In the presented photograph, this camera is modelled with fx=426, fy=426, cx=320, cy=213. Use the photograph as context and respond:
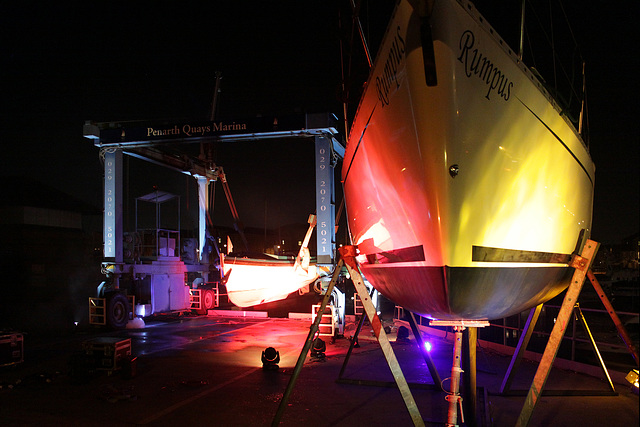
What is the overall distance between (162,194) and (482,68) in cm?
1645

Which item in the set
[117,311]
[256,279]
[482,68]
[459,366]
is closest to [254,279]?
[256,279]

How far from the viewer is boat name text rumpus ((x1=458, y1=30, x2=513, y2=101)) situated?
3135mm

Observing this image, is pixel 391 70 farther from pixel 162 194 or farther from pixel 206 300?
pixel 206 300

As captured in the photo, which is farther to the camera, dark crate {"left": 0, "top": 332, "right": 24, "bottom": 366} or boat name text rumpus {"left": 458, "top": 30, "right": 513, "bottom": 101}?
dark crate {"left": 0, "top": 332, "right": 24, "bottom": 366}

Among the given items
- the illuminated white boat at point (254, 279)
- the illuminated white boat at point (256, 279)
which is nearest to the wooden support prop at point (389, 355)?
the illuminated white boat at point (256, 279)

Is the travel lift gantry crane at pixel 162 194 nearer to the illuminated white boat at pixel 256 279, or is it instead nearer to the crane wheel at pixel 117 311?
the crane wheel at pixel 117 311

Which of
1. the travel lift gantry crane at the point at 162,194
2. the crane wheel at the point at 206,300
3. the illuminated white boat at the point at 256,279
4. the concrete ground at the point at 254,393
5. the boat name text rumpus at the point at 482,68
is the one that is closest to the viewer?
the boat name text rumpus at the point at 482,68

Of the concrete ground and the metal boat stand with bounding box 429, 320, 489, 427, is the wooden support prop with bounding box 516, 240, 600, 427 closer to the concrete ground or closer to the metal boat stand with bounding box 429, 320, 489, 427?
the metal boat stand with bounding box 429, 320, 489, 427

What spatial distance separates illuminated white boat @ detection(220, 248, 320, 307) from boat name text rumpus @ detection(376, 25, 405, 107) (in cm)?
1178

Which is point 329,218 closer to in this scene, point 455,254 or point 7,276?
point 455,254

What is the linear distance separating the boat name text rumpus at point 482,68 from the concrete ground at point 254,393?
403 centimetres

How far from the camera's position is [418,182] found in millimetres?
3451

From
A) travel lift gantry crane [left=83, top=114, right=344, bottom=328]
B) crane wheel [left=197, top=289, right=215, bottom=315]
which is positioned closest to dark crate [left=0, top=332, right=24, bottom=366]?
travel lift gantry crane [left=83, top=114, right=344, bottom=328]

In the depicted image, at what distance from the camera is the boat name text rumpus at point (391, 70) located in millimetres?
3367
